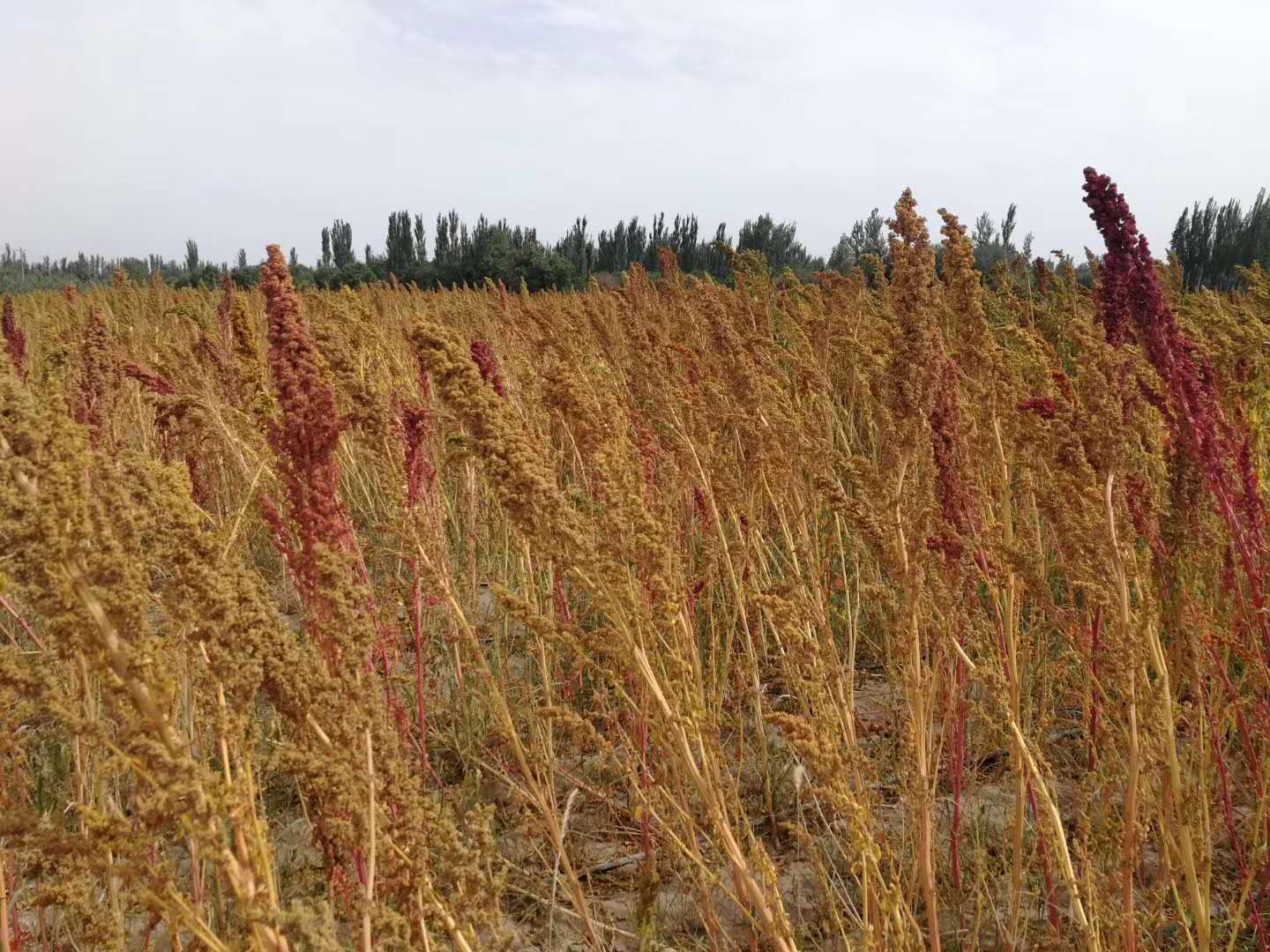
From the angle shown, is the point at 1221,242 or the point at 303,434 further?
the point at 1221,242

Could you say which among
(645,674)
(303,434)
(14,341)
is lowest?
(645,674)

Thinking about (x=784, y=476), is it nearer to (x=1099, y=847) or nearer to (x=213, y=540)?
(x=1099, y=847)

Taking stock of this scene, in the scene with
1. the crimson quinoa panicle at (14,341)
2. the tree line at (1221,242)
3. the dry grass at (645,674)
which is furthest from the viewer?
the tree line at (1221,242)

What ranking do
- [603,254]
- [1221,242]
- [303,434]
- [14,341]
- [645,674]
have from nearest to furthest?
1. [645,674]
2. [303,434]
3. [14,341]
4. [1221,242]
5. [603,254]

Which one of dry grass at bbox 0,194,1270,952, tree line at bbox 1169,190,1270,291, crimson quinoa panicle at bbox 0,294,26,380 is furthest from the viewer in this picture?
tree line at bbox 1169,190,1270,291

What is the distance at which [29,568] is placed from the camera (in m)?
0.83

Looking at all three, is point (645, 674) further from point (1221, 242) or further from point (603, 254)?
point (603, 254)

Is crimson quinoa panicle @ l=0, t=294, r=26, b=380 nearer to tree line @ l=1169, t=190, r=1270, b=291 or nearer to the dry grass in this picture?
the dry grass

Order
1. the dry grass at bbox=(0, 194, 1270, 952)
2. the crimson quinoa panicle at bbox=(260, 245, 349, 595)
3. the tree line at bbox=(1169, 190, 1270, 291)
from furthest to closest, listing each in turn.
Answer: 1. the tree line at bbox=(1169, 190, 1270, 291)
2. the crimson quinoa panicle at bbox=(260, 245, 349, 595)
3. the dry grass at bbox=(0, 194, 1270, 952)

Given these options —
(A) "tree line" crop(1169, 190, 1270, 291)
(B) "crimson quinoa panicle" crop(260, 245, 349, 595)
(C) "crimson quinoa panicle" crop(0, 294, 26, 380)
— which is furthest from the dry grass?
(A) "tree line" crop(1169, 190, 1270, 291)

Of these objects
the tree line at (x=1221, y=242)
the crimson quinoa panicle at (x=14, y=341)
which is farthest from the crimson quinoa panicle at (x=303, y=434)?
the tree line at (x=1221, y=242)

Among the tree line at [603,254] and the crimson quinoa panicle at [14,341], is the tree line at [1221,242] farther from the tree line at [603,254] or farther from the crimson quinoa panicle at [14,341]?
the crimson quinoa panicle at [14,341]

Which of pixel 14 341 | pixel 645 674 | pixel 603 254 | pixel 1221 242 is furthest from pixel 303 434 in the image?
pixel 603 254

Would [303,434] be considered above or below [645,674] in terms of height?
above
